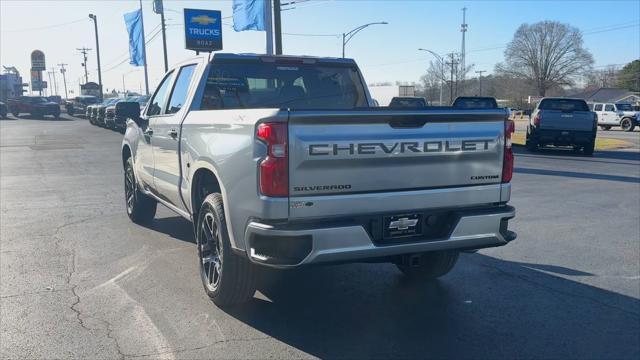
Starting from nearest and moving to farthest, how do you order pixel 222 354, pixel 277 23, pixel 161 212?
pixel 222 354 < pixel 161 212 < pixel 277 23

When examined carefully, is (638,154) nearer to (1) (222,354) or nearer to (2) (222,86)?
(2) (222,86)

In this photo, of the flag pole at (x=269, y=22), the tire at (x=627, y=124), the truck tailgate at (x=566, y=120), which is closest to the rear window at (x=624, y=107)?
the tire at (x=627, y=124)

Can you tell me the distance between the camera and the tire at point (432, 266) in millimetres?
5179

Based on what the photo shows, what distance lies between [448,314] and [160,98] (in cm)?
411

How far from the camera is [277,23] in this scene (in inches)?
761

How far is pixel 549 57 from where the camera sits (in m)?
98.2

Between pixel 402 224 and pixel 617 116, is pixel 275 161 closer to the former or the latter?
pixel 402 224

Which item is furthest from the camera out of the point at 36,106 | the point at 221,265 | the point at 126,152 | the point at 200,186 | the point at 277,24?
the point at 36,106

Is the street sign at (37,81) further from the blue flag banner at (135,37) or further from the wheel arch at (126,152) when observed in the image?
the wheel arch at (126,152)

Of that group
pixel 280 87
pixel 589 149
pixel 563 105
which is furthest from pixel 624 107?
pixel 280 87

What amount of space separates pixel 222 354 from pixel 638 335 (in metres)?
3.00

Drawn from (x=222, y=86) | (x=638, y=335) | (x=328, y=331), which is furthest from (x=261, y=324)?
(x=638, y=335)

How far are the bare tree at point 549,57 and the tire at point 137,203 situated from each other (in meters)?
99.9

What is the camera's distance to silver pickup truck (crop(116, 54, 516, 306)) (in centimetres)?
371
